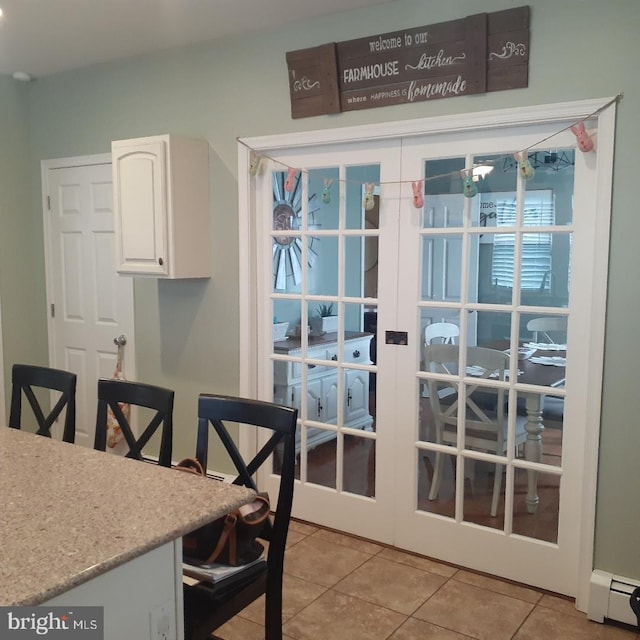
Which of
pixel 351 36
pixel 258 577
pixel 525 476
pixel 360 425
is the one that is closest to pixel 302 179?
pixel 351 36

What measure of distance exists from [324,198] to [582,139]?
48.0 inches

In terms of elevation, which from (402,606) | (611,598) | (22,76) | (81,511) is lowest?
(402,606)

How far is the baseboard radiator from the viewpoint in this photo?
253 cm

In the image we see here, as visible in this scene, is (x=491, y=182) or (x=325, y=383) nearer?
(x=491, y=182)

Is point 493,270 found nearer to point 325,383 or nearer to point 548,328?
point 548,328

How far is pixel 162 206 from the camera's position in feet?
11.2

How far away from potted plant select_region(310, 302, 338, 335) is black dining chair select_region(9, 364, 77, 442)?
1.25m

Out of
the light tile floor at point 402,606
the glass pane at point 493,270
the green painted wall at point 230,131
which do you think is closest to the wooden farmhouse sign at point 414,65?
the green painted wall at point 230,131

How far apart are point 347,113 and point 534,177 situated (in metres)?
0.95

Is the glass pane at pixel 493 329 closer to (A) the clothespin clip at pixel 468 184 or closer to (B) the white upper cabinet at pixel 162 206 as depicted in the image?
(A) the clothespin clip at pixel 468 184

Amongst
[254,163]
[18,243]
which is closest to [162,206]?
[254,163]

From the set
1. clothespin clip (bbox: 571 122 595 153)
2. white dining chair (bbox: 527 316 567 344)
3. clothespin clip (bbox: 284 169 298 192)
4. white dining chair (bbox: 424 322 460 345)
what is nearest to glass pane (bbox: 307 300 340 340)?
white dining chair (bbox: 424 322 460 345)

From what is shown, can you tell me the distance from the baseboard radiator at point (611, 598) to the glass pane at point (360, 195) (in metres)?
1.84

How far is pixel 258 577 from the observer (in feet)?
6.33
